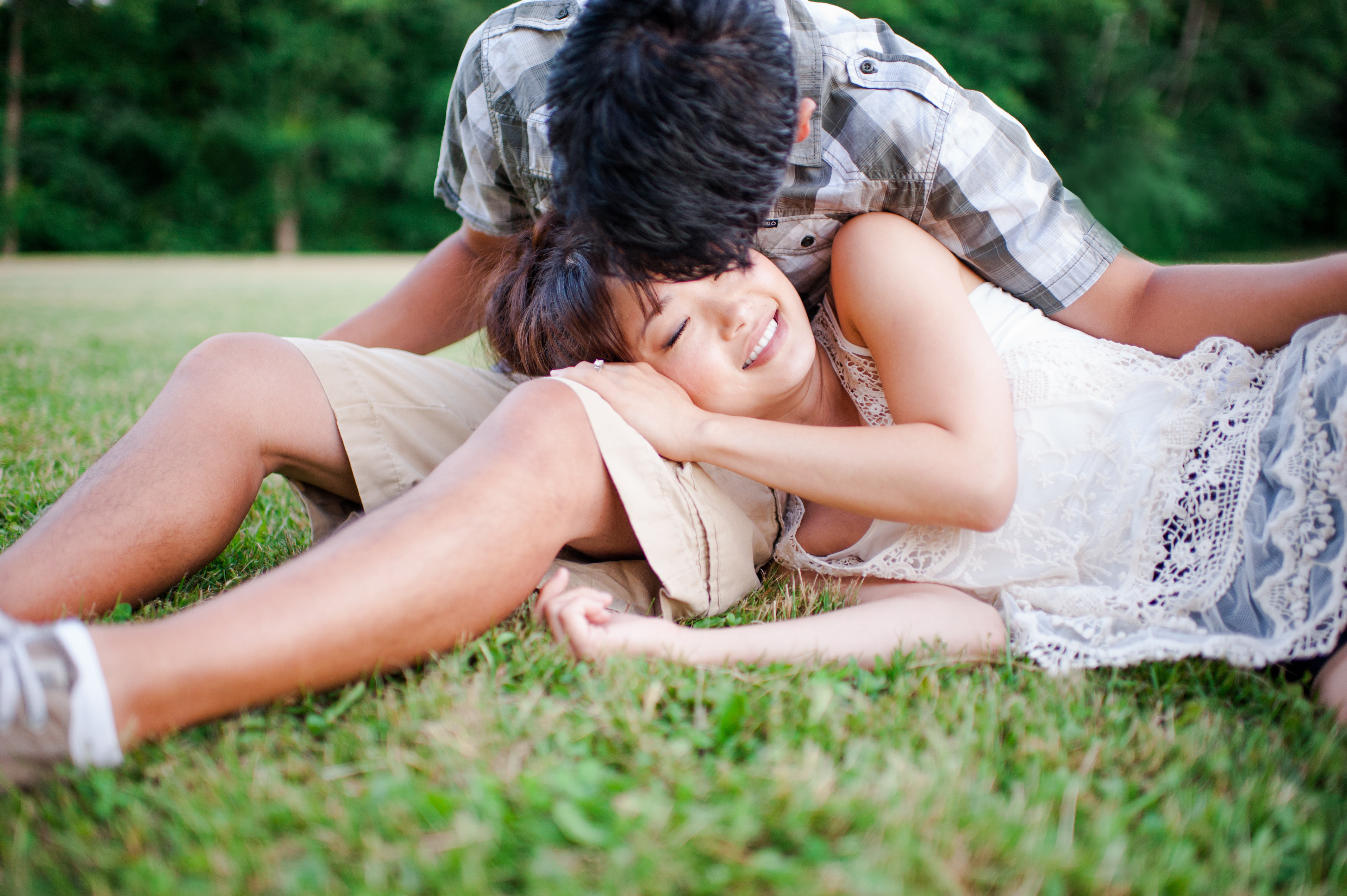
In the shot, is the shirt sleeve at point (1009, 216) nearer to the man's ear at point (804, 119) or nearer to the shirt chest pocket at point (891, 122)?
the shirt chest pocket at point (891, 122)

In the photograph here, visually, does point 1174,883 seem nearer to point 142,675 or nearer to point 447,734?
point 447,734

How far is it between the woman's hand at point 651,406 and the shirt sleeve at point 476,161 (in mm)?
972

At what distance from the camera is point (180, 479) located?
170 cm

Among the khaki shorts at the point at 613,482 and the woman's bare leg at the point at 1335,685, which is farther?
the khaki shorts at the point at 613,482

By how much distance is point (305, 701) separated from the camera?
135cm

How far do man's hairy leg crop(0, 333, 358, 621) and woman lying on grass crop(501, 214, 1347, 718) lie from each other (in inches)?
24.1

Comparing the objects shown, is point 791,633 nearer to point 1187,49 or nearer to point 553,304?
point 553,304

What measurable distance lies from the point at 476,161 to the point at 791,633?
1.73m

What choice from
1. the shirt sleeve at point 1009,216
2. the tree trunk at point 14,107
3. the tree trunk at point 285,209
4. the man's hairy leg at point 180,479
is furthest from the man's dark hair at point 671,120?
the tree trunk at point 285,209

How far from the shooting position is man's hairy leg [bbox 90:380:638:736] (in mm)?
1228

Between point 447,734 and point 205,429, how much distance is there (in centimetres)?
92

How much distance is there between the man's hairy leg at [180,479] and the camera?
1.56 m

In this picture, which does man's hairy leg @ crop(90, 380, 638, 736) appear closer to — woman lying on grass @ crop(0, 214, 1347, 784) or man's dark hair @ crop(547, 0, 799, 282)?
woman lying on grass @ crop(0, 214, 1347, 784)

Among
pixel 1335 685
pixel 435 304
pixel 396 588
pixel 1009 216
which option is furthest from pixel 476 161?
pixel 1335 685
